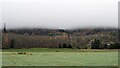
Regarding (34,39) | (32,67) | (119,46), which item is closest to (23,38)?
(34,39)

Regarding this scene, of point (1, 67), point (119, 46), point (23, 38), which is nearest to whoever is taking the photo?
point (1, 67)

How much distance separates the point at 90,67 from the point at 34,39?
13925 centimetres

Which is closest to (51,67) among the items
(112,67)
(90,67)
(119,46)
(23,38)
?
(90,67)

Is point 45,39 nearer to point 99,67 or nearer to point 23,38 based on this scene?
point 23,38

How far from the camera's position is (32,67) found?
35.8 m

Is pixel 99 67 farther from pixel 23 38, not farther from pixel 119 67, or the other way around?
pixel 23 38

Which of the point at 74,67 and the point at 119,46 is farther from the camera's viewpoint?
the point at 119,46

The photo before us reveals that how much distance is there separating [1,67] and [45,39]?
141m

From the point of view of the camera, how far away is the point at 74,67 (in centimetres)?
3609

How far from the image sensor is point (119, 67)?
3509cm

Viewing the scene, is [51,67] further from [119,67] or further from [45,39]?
[45,39]

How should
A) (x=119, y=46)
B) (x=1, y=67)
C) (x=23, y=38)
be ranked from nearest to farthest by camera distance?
(x=1, y=67)
(x=119, y=46)
(x=23, y=38)

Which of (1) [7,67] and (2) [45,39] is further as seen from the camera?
(2) [45,39]

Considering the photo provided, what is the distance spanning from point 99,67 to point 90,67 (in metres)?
1.00
